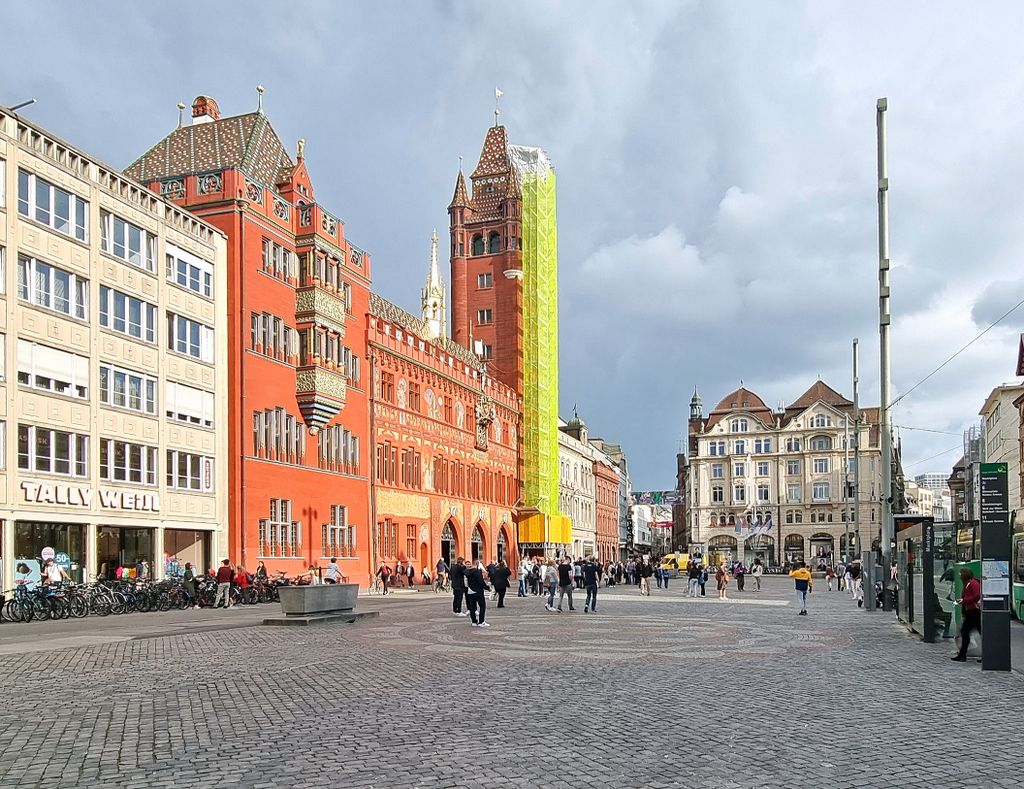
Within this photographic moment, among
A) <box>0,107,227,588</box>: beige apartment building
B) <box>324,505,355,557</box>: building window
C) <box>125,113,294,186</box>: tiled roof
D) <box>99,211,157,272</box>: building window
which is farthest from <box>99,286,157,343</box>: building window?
<box>324,505,355,557</box>: building window

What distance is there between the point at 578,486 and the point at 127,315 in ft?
273

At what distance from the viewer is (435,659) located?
19281 millimetres

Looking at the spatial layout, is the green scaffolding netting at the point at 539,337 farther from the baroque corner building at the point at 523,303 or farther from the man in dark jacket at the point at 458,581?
the man in dark jacket at the point at 458,581

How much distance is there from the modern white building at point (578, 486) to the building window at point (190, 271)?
6478cm

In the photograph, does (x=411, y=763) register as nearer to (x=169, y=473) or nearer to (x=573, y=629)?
(x=573, y=629)

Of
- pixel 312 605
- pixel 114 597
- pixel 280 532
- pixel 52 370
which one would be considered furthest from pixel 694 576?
pixel 52 370

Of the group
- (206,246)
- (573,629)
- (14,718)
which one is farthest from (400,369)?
(14,718)

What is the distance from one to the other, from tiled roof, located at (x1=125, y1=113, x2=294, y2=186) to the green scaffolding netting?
1449 inches

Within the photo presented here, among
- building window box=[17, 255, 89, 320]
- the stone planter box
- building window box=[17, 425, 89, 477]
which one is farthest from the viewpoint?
building window box=[17, 255, 89, 320]

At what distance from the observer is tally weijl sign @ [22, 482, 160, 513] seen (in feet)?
112

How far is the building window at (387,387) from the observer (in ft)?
204

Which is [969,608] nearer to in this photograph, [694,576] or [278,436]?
[694,576]

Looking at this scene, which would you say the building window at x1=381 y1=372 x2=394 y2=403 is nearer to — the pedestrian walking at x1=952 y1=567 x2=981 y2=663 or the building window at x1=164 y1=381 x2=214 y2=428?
the building window at x1=164 y1=381 x2=214 y2=428

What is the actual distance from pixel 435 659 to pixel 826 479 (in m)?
115
